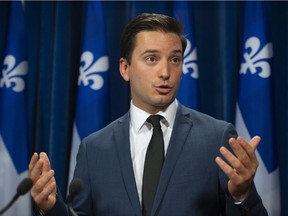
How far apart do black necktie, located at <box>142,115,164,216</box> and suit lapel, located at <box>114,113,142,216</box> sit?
3 cm

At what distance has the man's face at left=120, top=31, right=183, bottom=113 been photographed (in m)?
1.64

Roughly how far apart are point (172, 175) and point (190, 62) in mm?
1208

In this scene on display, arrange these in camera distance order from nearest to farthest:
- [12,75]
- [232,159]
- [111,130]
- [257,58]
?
[232,159] < [111,130] < [257,58] < [12,75]

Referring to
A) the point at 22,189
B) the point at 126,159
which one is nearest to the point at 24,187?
the point at 22,189

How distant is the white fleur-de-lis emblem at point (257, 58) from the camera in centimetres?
264

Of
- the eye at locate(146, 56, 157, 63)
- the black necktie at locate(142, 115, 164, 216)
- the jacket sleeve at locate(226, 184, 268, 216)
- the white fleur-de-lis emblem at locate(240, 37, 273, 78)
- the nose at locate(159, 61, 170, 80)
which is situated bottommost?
the jacket sleeve at locate(226, 184, 268, 216)

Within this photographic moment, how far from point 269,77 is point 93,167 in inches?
50.3

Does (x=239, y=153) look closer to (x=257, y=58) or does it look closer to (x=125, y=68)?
(x=125, y=68)

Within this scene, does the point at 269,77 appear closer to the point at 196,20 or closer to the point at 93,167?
the point at 196,20

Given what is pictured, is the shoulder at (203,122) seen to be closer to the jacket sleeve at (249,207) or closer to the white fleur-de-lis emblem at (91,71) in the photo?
the jacket sleeve at (249,207)

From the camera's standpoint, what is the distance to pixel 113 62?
2.84 meters

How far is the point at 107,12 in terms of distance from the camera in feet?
9.34

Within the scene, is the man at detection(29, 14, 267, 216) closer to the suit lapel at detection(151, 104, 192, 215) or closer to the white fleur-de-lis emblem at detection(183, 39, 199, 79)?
the suit lapel at detection(151, 104, 192, 215)

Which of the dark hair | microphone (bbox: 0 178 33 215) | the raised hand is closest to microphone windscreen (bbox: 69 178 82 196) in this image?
microphone (bbox: 0 178 33 215)
